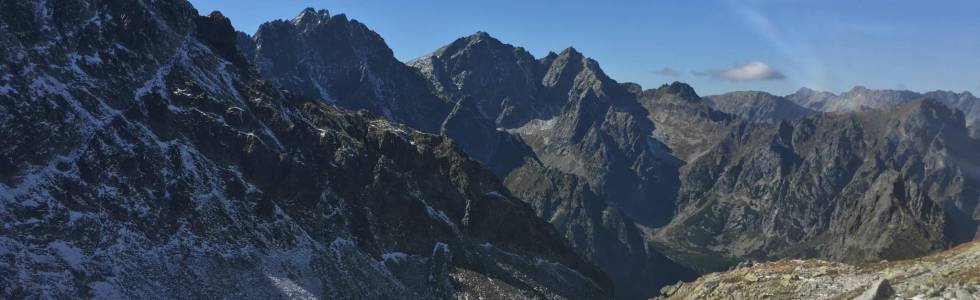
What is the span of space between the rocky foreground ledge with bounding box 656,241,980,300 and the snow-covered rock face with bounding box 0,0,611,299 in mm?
87464

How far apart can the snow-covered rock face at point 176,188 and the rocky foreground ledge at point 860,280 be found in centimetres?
8746

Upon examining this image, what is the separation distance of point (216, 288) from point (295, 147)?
58005mm

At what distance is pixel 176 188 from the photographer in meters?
148

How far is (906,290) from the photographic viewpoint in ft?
167

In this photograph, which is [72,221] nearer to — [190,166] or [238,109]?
[190,166]

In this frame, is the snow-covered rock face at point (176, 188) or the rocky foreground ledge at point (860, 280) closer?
the rocky foreground ledge at point (860, 280)

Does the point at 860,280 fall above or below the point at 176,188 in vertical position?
below

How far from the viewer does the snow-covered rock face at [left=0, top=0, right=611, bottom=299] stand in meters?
127

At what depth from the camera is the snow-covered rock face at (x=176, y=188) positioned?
126750 mm

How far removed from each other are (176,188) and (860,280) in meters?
121

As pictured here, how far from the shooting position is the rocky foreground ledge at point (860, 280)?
166 ft

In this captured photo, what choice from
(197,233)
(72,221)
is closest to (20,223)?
(72,221)

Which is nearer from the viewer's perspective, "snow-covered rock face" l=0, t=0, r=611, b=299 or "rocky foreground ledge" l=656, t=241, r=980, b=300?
"rocky foreground ledge" l=656, t=241, r=980, b=300

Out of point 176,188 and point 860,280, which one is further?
point 176,188
